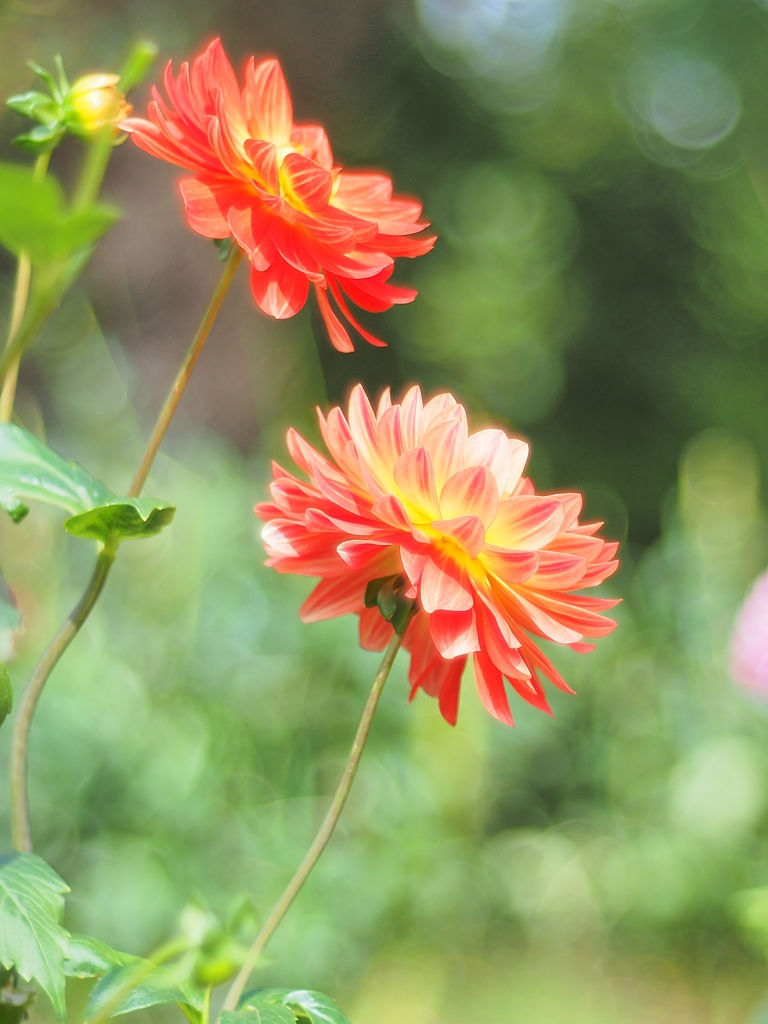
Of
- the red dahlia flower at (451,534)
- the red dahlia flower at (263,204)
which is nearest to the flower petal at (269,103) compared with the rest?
the red dahlia flower at (263,204)

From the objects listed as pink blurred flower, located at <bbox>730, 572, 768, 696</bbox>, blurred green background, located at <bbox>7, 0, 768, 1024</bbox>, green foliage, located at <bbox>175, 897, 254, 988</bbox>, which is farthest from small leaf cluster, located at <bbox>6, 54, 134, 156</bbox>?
pink blurred flower, located at <bbox>730, 572, 768, 696</bbox>

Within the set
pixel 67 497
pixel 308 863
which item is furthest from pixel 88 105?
pixel 308 863

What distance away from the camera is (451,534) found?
10.1 inches

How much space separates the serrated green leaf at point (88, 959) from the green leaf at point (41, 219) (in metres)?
0.18

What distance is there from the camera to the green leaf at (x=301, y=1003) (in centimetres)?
A: 22

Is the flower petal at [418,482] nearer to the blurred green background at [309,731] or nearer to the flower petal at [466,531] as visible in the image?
the flower petal at [466,531]

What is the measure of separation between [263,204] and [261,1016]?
0.74 feet

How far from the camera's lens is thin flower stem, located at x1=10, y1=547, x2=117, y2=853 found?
0.21 m

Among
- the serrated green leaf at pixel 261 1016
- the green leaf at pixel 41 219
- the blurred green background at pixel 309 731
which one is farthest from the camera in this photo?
the blurred green background at pixel 309 731

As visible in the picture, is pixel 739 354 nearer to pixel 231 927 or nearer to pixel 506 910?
pixel 506 910

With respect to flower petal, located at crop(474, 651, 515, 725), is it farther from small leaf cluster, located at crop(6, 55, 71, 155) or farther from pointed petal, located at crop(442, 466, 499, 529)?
small leaf cluster, located at crop(6, 55, 71, 155)

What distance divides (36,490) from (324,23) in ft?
7.71

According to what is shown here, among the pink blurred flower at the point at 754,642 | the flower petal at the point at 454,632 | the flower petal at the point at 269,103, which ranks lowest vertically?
the flower petal at the point at 454,632

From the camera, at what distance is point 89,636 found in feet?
3.92
